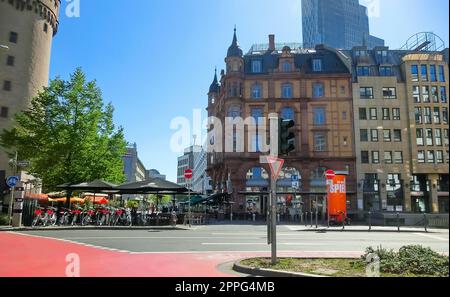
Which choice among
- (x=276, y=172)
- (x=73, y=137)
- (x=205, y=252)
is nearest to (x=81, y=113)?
(x=73, y=137)

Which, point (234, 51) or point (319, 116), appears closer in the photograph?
point (319, 116)

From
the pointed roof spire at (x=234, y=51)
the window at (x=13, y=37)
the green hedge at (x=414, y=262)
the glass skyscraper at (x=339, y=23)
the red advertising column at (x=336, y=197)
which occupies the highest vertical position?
the glass skyscraper at (x=339, y=23)

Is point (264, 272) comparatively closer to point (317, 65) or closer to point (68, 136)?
point (68, 136)

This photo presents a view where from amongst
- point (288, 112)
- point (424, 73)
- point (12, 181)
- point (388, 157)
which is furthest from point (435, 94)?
point (12, 181)

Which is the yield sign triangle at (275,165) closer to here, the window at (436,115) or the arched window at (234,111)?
the arched window at (234,111)

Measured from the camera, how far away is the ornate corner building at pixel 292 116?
47.3 metres

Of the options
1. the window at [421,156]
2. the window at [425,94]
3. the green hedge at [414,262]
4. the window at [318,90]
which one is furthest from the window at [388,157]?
the green hedge at [414,262]

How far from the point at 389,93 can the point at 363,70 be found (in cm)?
446

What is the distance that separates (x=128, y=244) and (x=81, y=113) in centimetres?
1920

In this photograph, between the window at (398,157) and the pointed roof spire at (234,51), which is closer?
the window at (398,157)

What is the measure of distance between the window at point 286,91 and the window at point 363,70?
378 inches

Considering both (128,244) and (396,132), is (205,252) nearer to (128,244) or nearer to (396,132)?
(128,244)

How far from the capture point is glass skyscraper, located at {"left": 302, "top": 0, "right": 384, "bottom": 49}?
94.9m

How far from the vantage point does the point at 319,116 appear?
4947cm
